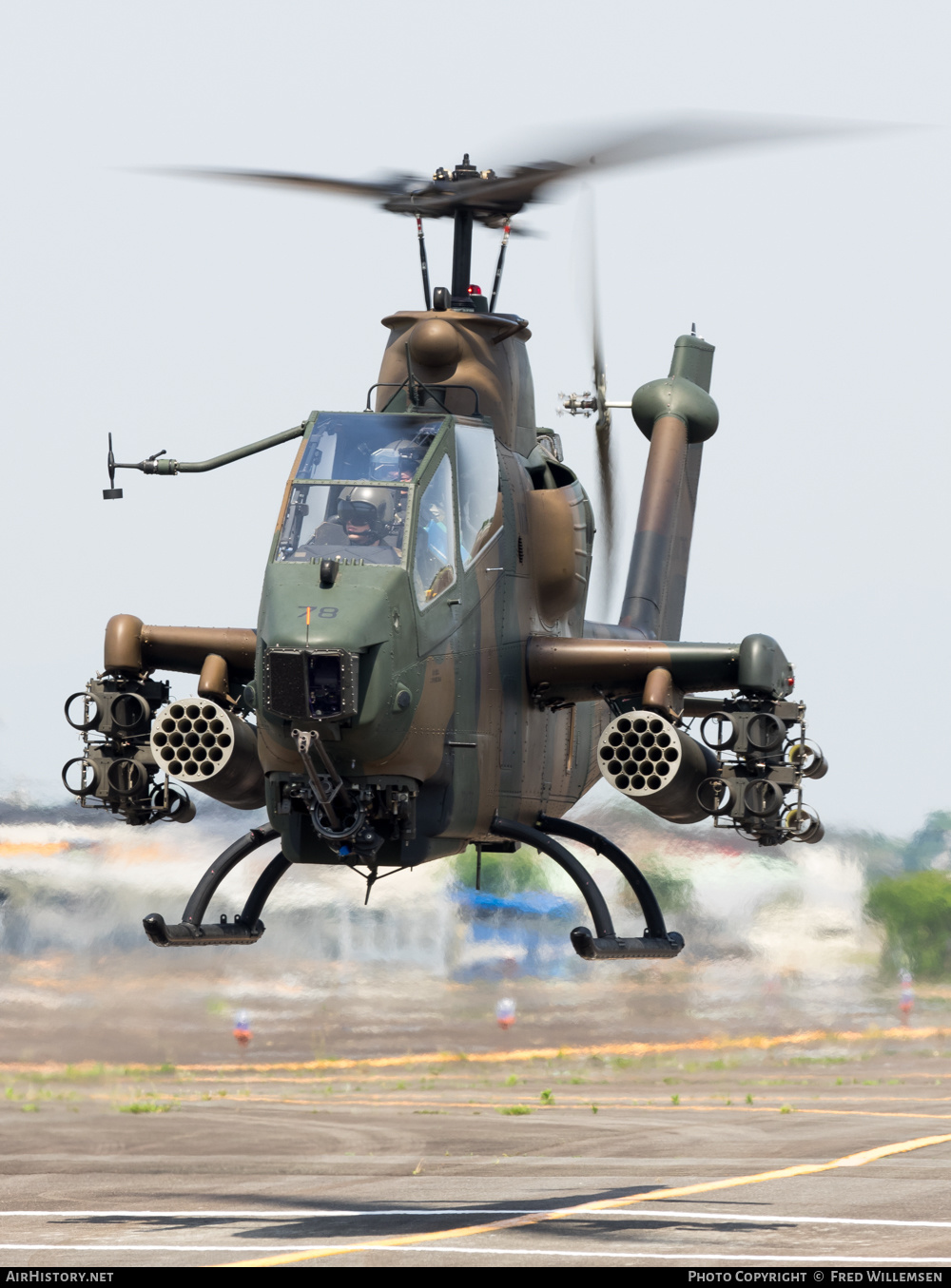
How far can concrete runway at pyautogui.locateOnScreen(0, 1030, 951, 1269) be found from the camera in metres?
19.6

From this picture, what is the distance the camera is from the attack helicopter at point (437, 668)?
49.5ft

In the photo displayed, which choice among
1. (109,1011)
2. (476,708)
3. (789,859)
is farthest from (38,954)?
(476,708)

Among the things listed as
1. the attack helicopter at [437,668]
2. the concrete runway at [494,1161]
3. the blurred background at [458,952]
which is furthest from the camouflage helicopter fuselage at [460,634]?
the blurred background at [458,952]

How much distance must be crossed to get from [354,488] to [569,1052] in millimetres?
27240

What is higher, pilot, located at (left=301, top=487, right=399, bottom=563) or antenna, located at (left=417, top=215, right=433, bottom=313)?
antenna, located at (left=417, top=215, right=433, bottom=313)

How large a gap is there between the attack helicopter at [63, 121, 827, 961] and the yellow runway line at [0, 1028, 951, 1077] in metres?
21.6

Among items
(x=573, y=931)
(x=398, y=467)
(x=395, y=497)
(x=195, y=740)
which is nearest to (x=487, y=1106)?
(x=573, y=931)

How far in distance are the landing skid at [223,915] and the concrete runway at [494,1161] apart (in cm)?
324

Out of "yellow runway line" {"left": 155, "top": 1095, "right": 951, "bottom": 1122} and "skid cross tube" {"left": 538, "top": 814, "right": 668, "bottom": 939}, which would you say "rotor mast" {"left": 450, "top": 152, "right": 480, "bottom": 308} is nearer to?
"skid cross tube" {"left": 538, "top": 814, "right": 668, "bottom": 939}

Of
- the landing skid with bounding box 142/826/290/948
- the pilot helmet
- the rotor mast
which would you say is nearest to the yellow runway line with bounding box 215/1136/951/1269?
the landing skid with bounding box 142/826/290/948

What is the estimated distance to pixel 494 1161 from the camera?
30875mm

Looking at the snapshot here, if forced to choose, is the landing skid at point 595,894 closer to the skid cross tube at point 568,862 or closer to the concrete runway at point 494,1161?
the skid cross tube at point 568,862

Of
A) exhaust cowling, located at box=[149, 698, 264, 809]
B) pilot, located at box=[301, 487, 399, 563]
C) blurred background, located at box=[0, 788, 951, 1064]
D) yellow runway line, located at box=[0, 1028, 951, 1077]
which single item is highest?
pilot, located at box=[301, 487, 399, 563]

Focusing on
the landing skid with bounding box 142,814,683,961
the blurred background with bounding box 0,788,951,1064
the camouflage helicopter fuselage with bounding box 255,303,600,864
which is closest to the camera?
the camouflage helicopter fuselage with bounding box 255,303,600,864
